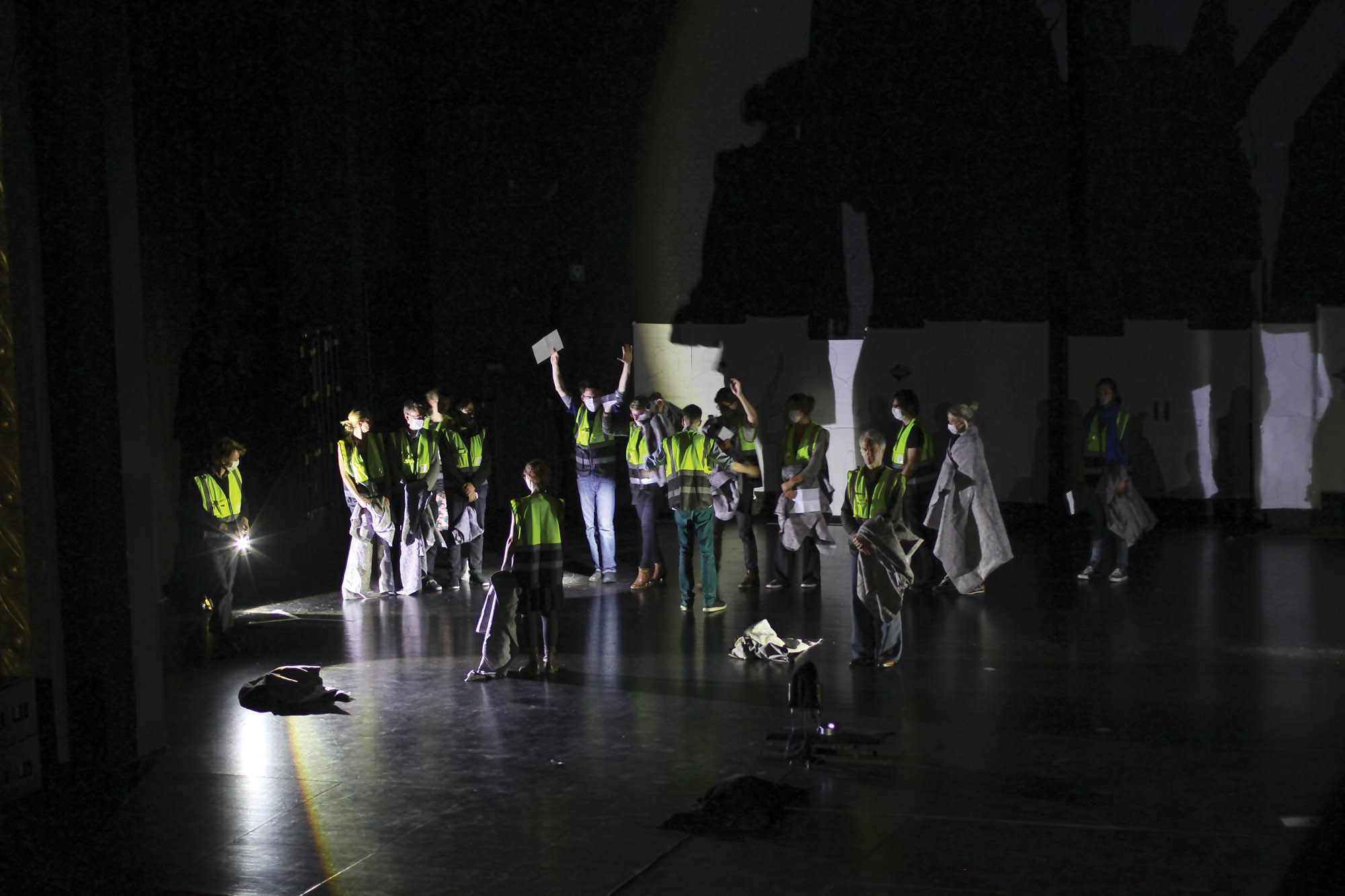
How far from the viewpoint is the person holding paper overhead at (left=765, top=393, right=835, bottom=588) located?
12.3m

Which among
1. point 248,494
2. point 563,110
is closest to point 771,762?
point 248,494

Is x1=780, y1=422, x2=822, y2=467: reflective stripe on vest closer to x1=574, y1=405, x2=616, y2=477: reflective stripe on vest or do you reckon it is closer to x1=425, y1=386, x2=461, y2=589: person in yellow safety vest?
x1=574, y1=405, x2=616, y2=477: reflective stripe on vest

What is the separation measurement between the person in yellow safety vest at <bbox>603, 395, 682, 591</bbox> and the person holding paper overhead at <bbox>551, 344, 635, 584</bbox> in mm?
297

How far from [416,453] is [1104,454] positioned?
6209 millimetres

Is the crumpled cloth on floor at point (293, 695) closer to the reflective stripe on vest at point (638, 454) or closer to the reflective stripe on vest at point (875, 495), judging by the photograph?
the reflective stripe on vest at point (875, 495)

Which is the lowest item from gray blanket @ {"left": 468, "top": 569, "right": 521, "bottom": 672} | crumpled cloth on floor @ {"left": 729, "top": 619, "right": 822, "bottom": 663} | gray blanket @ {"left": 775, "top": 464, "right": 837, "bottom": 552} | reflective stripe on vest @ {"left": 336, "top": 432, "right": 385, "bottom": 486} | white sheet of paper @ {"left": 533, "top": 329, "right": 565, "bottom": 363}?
crumpled cloth on floor @ {"left": 729, "top": 619, "right": 822, "bottom": 663}

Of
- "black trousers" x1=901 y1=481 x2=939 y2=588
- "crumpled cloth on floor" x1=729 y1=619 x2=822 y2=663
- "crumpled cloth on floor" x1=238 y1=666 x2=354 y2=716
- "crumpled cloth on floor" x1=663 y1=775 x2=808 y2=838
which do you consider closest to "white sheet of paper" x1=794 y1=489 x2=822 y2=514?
"black trousers" x1=901 y1=481 x2=939 y2=588

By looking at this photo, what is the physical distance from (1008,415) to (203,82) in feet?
31.7

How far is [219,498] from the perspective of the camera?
428 inches

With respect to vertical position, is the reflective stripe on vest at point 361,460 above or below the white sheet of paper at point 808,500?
above

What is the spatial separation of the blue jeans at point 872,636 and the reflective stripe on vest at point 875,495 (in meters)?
0.37

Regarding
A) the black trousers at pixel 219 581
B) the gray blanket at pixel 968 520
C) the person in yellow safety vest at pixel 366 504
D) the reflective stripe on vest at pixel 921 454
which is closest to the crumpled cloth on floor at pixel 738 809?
the black trousers at pixel 219 581

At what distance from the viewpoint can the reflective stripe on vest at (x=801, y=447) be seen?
12.3 m

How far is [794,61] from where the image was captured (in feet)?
57.5
